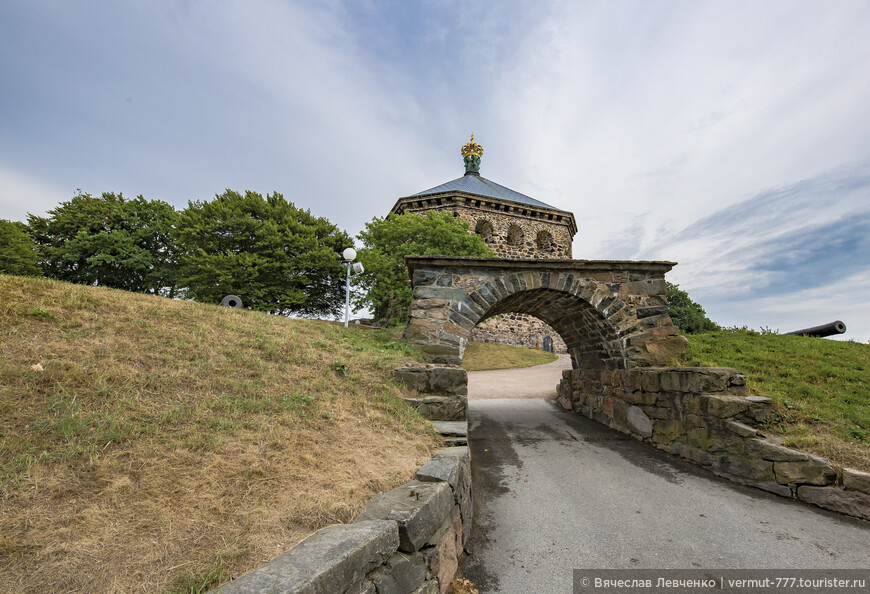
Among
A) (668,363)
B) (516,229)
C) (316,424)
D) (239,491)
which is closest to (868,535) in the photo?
(668,363)

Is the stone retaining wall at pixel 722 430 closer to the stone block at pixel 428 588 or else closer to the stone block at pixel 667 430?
the stone block at pixel 667 430

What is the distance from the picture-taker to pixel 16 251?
21.8m

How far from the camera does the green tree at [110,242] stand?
22.5m

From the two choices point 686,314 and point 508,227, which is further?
point 508,227

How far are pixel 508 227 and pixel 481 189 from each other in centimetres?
448

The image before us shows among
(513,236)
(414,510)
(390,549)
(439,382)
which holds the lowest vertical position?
(390,549)

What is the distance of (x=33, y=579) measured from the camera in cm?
179

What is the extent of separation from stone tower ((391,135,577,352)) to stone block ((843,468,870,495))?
20.9m

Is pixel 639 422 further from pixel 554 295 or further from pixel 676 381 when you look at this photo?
pixel 554 295

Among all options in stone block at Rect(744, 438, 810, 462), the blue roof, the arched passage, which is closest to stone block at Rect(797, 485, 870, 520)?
stone block at Rect(744, 438, 810, 462)

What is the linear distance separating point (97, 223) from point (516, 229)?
90.9 ft

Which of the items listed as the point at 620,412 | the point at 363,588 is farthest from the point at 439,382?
the point at 620,412

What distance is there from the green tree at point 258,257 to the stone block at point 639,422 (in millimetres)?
17024

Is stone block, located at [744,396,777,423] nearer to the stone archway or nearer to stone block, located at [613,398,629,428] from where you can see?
the stone archway
